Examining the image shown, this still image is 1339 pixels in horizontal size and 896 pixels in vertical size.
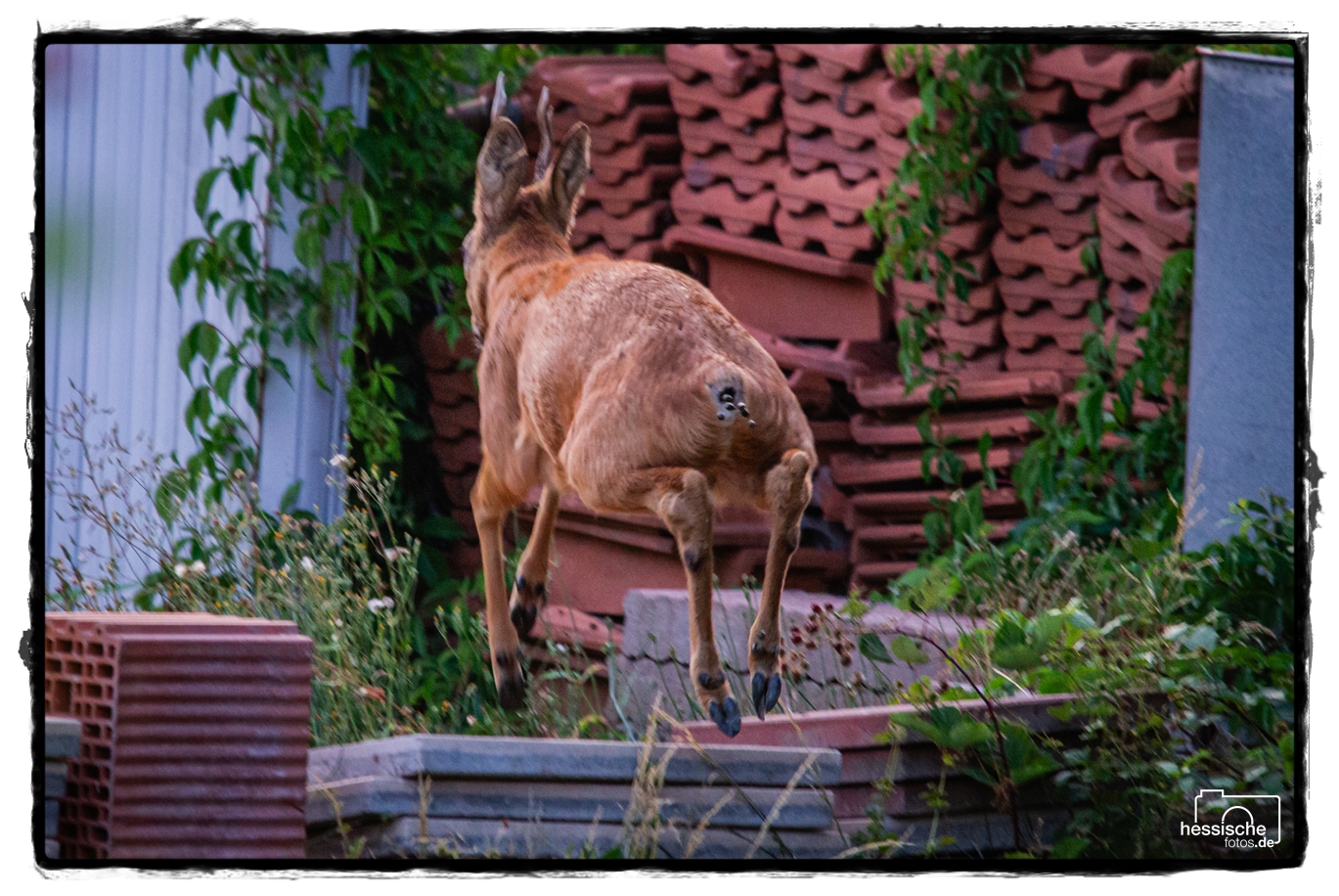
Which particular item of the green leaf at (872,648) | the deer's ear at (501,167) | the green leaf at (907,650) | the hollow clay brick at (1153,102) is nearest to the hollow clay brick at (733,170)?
the hollow clay brick at (1153,102)

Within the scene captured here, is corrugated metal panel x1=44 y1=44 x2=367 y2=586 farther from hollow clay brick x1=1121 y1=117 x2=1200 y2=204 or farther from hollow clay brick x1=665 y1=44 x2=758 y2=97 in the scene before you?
hollow clay brick x1=1121 y1=117 x2=1200 y2=204

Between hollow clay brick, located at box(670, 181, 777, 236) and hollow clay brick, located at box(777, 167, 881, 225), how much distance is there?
0.09m

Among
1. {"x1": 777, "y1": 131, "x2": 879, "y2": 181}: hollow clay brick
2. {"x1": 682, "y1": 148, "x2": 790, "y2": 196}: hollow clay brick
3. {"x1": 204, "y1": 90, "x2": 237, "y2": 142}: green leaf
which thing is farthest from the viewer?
{"x1": 682, "y1": 148, "x2": 790, "y2": 196}: hollow clay brick

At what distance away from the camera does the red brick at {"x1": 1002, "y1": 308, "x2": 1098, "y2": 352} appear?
6277 mm

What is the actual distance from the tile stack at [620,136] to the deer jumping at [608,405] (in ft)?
7.96

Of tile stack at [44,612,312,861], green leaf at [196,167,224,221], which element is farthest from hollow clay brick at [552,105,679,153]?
tile stack at [44,612,312,861]

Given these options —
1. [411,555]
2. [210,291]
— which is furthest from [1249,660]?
[210,291]

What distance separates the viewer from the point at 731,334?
4.21 metres

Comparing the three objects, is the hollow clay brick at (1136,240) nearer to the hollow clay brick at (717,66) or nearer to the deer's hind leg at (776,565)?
the hollow clay brick at (717,66)

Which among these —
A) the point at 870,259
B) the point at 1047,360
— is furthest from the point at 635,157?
the point at 1047,360

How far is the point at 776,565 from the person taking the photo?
3.99 meters

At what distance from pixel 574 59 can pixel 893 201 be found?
74.2 inches

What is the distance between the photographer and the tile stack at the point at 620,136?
729cm

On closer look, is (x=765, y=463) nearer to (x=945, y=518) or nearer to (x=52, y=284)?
(x=52, y=284)
